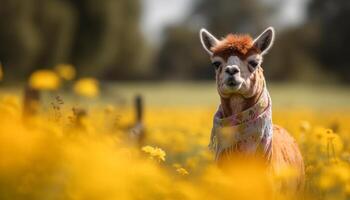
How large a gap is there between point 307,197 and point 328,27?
203 feet

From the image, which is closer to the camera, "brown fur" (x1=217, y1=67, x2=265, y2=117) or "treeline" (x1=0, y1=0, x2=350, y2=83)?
"brown fur" (x1=217, y1=67, x2=265, y2=117)

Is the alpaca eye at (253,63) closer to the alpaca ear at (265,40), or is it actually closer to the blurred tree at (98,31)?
the alpaca ear at (265,40)

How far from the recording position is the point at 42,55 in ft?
123

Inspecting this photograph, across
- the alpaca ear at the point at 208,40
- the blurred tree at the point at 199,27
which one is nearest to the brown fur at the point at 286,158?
the alpaca ear at the point at 208,40

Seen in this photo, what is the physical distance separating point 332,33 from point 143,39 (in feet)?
84.7

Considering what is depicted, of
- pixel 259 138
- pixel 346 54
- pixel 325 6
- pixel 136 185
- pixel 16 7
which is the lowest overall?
pixel 136 185

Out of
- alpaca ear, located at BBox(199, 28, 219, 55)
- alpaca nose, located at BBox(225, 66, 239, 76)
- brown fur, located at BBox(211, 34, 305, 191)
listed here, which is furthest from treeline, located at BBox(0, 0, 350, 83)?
alpaca nose, located at BBox(225, 66, 239, 76)

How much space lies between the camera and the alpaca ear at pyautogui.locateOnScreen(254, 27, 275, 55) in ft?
20.5

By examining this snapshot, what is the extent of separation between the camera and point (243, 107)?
6062mm

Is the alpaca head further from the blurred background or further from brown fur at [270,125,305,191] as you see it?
the blurred background

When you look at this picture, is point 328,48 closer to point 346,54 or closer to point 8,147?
point 346,54

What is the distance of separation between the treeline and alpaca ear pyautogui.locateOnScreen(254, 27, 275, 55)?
28458 millimetres

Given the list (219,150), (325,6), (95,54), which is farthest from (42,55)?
(325,6)

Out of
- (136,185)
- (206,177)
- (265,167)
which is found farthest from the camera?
(265,167)
